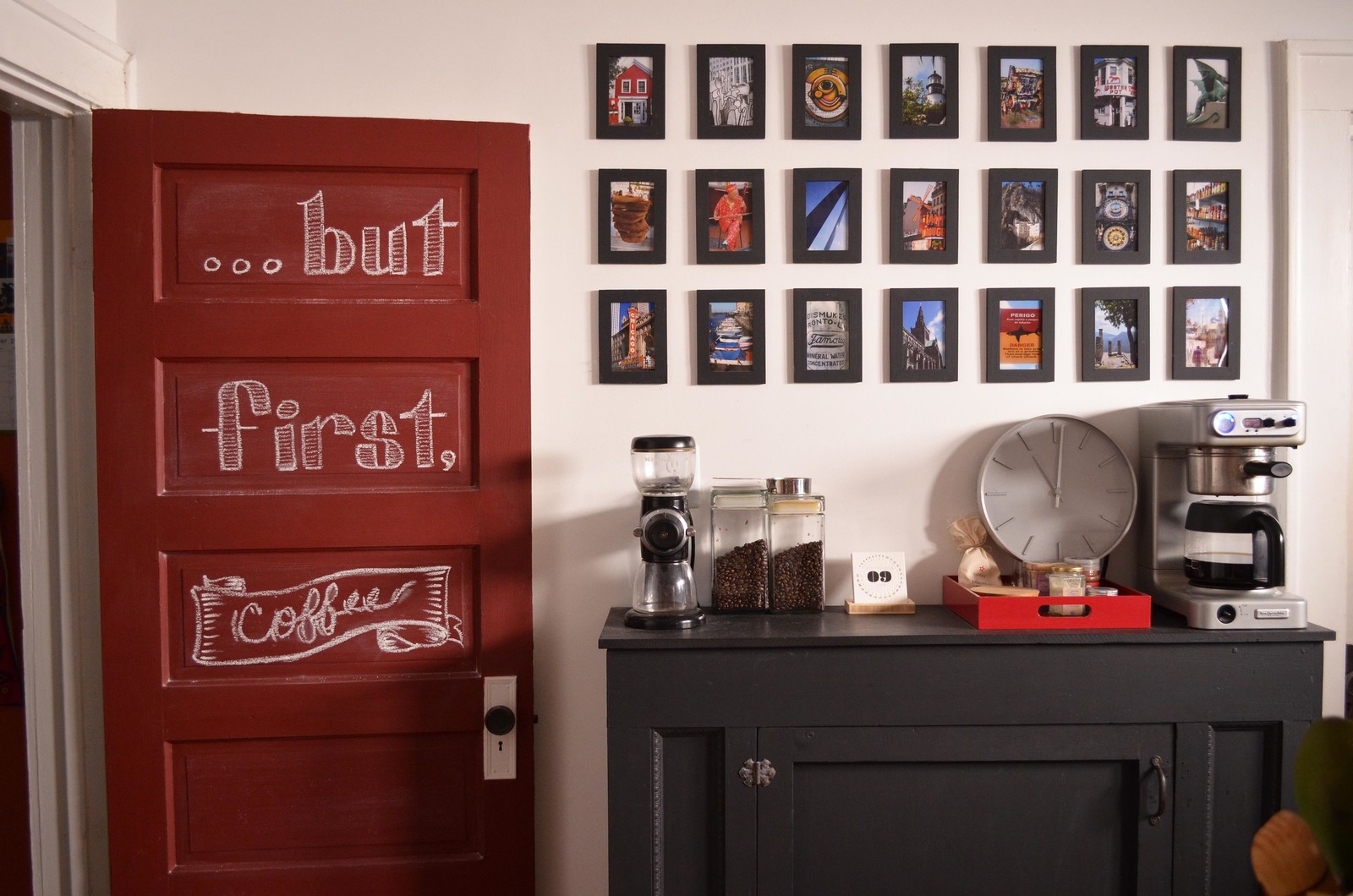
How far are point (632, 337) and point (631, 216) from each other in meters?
0.29

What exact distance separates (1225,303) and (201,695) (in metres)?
2.56

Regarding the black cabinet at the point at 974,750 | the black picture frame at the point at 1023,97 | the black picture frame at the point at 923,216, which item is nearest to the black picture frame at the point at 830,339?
the black picture frame at the point at 923,216

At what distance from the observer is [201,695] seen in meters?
1.80

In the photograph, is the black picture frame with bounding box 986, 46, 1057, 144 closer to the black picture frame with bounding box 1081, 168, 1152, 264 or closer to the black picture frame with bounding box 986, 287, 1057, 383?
the black picture frame with bounding box 1081, 168, 1152, 264

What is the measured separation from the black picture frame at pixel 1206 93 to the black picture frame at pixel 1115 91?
0.21 feet

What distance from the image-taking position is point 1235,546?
1809 mm

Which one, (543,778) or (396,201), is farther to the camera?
(543,778)

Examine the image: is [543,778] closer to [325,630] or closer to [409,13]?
[325,630]

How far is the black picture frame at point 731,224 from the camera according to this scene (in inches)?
76.3

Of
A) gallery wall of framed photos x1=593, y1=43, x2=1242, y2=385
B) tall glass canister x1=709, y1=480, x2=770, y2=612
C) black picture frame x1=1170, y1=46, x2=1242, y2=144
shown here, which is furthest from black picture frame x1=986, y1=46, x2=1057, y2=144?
tall glass canister x1=709, y1=480, x2=770, y2=612

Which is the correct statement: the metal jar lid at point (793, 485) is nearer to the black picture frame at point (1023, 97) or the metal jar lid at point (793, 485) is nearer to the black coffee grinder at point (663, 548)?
the black coffee grinder at point (663, 548)

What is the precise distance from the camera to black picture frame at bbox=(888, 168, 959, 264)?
1.95 meters

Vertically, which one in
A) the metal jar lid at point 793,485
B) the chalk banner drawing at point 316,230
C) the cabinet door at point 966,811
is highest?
the chalk banner drawing at point 316,230

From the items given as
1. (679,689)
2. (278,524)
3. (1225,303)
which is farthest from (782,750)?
(1225,303)
